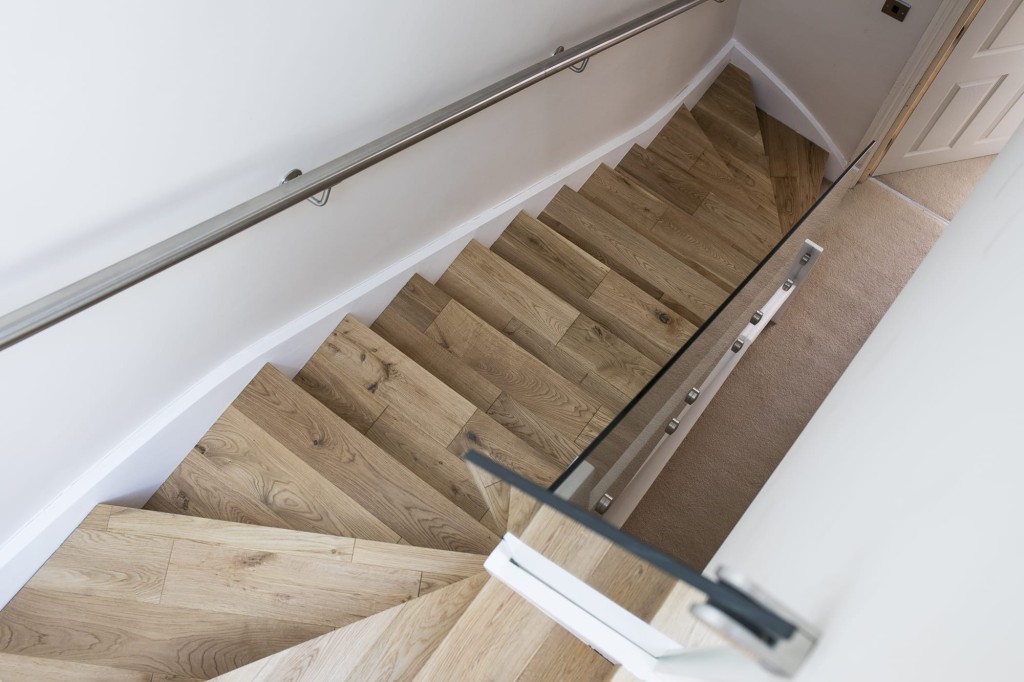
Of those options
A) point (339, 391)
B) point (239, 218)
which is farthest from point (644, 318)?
point (239, 218)

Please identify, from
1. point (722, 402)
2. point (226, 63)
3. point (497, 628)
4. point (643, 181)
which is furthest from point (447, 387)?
point (643, 181)

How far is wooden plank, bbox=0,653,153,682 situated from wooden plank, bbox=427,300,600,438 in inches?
55.4

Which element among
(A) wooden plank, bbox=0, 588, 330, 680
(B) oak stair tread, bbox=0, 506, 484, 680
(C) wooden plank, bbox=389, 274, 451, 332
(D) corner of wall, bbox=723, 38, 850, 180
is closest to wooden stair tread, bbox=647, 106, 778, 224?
(D) corner of wall, bbox=723, 38, 850, 180

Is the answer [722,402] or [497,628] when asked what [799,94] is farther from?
[497,628]

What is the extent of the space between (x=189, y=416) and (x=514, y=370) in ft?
3.58

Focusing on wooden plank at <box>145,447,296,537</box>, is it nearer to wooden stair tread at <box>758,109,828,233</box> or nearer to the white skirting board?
the white skirting board

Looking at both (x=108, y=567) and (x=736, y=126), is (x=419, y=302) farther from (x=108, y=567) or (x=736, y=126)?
(x=736, y=126)

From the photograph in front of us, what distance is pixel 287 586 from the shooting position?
220 centimetres

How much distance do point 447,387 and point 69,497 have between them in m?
1.11

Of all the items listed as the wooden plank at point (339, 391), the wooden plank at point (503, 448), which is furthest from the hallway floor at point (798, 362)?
the wooden plank at point (339, 391)

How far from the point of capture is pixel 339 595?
220 cm

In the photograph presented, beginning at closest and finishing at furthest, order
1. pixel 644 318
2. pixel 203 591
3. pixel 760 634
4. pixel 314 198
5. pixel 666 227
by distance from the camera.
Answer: pixel 760 634 → pixel 203 591 → pixel 314 198 → pixel 644 318 → pixel 666 227

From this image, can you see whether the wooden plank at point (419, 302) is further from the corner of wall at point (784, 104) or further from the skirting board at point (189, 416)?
the corner of wall at point (784, 104)

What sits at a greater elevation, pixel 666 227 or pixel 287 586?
pixel 666 227
